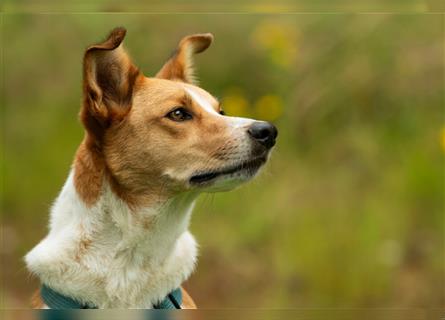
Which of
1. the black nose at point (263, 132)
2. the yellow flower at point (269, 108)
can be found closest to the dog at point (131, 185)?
the black nose at point (263, 132)

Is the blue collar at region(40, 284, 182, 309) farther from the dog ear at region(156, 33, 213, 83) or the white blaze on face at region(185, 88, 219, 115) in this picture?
the dog ear at region(156, 33, 213, 83)

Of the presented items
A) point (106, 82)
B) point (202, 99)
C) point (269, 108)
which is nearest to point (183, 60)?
point (202, 99)

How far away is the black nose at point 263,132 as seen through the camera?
4.26 metres

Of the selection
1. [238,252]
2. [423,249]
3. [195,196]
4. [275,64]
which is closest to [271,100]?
[275,64]

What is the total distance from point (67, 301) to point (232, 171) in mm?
Result: 1077

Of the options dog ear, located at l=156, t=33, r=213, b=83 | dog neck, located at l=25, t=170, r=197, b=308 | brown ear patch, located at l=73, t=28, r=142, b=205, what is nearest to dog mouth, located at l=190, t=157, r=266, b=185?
dog neck, located at l=25, t=170, r=197, b=308

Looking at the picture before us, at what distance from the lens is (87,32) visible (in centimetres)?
888

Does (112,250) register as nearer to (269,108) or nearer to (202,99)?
(202,99)

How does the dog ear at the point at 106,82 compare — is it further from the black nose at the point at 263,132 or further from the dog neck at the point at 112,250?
the black nose at the point at 263,132

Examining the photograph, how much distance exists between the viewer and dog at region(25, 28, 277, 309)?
4301mm

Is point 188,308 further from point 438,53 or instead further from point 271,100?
point 438,53

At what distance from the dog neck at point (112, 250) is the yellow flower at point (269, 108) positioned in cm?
388

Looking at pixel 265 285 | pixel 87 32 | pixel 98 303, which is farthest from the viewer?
pixel 87 32

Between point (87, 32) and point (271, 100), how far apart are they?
2123mm
